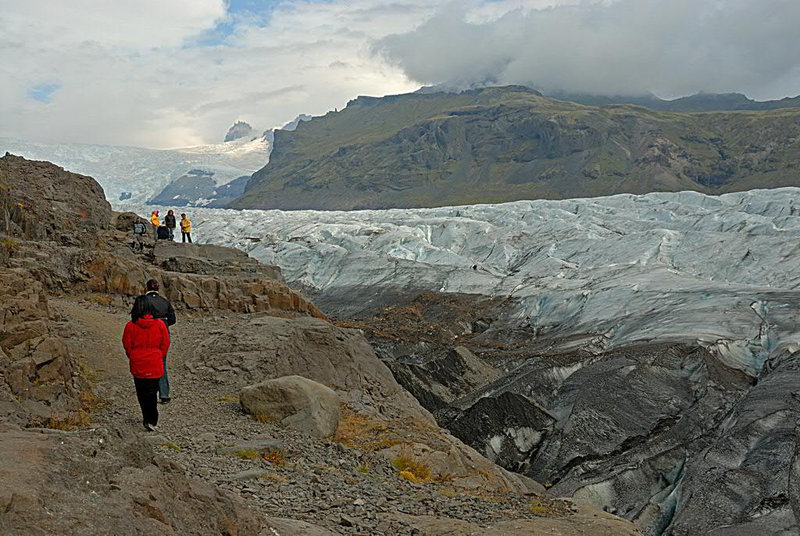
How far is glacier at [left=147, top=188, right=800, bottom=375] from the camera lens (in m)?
30.0

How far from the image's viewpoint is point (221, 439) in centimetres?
940

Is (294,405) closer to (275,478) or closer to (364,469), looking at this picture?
(364,469)

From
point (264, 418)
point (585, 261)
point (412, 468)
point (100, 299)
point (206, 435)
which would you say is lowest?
point (585, 261)

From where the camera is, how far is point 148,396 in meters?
8.80

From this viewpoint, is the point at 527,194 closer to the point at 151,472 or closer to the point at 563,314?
the point at 563,314

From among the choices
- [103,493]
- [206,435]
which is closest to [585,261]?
[206,435]

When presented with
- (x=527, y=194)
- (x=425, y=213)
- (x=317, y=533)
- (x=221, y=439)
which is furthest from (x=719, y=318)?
(x=527, y=194)

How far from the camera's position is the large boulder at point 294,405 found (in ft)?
34.9

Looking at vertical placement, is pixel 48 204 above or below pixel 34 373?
above

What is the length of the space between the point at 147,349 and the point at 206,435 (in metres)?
1.54

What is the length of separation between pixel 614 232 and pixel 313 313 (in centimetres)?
4609

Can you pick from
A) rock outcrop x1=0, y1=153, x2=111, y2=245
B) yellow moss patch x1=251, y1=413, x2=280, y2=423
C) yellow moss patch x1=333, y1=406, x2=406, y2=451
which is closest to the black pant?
yellow moss patch x1=251, y1=413, x2=280, y2=423

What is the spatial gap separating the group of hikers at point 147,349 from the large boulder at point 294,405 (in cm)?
213

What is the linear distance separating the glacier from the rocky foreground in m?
16.9
